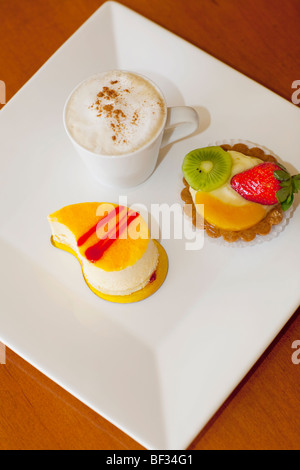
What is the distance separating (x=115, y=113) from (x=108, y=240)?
297 mm

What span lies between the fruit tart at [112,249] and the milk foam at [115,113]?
6.8 inches

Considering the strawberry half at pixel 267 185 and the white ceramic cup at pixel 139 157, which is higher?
the strawberry half at pixel 267 185

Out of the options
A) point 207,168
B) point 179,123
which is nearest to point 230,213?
point 207,168

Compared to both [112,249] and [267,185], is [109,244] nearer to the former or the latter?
[112,249]

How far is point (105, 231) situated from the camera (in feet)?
4.45

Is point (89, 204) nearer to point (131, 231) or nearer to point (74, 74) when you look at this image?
point (131, 231)

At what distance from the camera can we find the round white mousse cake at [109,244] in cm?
133

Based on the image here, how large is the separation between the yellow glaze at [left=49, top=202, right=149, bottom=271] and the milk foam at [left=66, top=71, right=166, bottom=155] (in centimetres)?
17

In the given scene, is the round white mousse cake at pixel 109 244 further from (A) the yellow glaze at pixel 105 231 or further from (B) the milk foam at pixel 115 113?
(B) the milk foam at pixel 115 113

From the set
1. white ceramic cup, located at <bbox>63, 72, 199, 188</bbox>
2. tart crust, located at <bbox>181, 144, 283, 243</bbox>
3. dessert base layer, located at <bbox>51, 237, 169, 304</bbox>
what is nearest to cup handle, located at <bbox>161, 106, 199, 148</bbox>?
white ceramic cup, located at <bbox>63, 72, 199, 188</bbox>

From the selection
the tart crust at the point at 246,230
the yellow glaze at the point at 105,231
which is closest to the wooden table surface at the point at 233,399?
the tart crust at the point at 246,230

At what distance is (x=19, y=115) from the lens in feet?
5.06

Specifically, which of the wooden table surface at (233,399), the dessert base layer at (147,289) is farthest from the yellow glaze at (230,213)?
the wooden table surface at (233,399)

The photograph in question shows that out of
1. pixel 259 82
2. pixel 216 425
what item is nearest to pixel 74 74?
pixel 259 82
